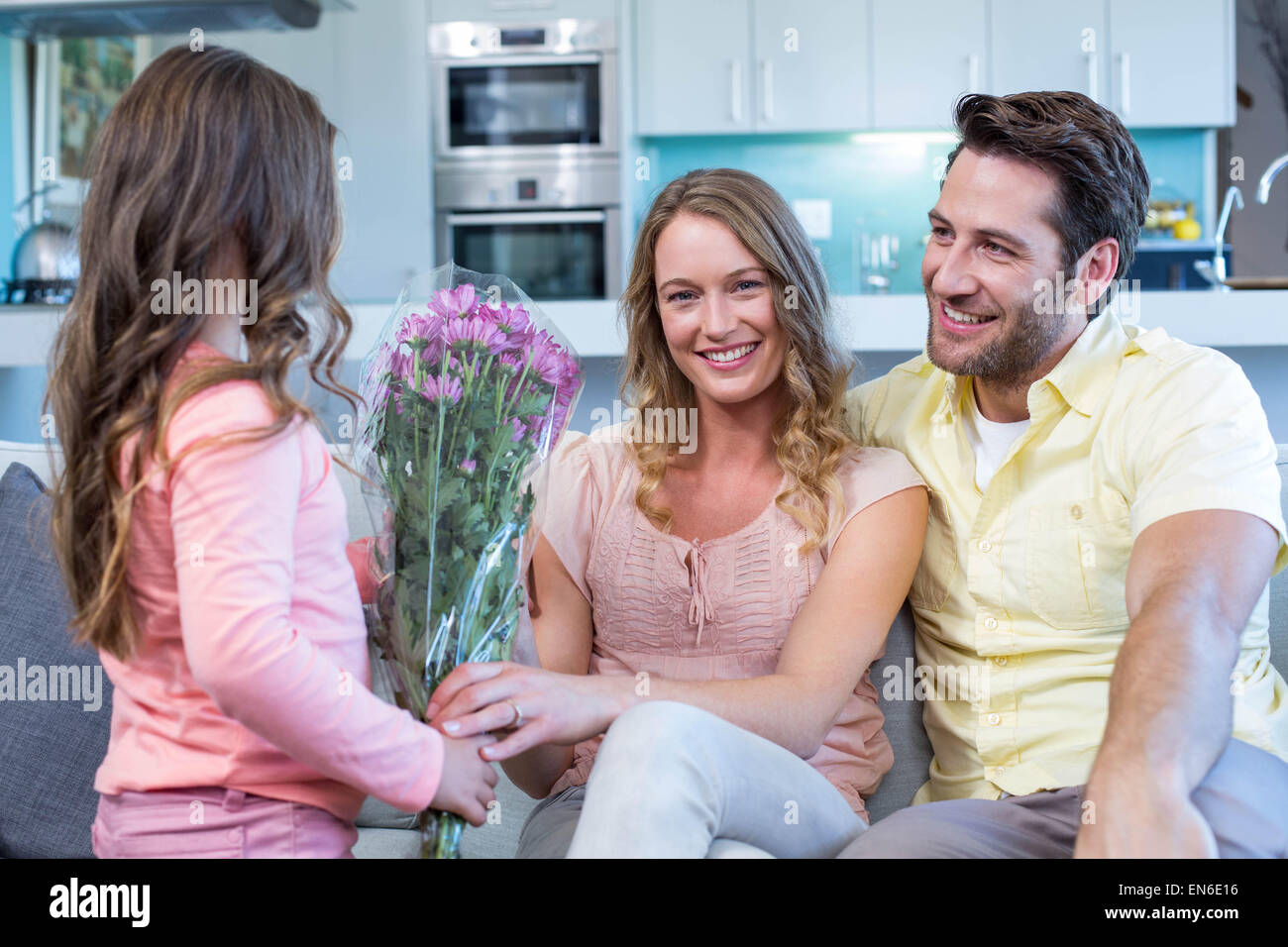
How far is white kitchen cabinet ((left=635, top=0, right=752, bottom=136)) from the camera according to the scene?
5.02m

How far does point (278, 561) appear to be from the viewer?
0.97 meters

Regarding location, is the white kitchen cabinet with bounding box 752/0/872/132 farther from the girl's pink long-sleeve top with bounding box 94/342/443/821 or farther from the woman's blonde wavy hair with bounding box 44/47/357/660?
the girl's pink long-sleeve top with bounding box 94/342/443/821

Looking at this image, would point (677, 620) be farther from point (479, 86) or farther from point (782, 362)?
point (479, 86)

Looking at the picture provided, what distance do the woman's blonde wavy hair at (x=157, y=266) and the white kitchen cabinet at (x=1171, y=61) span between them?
4626 mm

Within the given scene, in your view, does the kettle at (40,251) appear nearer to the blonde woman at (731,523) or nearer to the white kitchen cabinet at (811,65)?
the white kitchen cabinet at (811,65)

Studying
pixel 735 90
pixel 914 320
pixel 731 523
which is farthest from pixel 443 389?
pixel 735 90

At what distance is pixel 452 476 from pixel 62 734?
86 centimetres

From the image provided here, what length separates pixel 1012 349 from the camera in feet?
5.16

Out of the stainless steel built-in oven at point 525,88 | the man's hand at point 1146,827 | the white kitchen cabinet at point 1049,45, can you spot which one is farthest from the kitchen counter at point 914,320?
the white kitchen cabinet at point 1049,45

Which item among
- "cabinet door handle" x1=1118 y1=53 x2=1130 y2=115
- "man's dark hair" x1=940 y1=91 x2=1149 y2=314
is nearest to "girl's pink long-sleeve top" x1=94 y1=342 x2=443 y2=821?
"man's dark hair" x1=940 y1=91 x2=1149 y2=314

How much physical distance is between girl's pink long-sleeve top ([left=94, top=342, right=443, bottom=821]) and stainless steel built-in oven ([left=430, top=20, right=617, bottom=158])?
13.5 ft

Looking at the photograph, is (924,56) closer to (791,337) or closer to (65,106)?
(65,106)

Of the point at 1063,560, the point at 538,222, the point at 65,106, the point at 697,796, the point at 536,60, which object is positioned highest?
the point at 536,60
